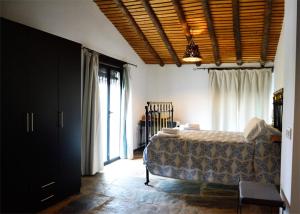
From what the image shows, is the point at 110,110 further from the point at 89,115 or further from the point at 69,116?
the point at 69,116

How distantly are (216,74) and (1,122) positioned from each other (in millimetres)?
5088

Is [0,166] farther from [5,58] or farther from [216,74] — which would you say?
[216,74]

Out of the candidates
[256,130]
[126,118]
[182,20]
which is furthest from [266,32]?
[126,118]

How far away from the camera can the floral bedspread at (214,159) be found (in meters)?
3.46

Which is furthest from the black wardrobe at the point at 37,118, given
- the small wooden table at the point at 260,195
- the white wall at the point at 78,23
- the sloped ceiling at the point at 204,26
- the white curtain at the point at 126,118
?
the white curtain at the point at 126,118

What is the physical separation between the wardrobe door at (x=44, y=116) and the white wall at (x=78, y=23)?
58cm

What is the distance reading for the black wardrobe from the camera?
8.32 ft

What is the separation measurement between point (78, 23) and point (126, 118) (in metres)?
2.33

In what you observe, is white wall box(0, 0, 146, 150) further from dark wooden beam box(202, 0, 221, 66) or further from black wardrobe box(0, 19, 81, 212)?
dark wooden beam box(202, 0, 221, 66)

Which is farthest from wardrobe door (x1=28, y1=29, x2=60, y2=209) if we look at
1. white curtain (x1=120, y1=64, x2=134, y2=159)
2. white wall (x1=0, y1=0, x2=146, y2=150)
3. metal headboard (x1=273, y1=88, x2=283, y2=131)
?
metal headboard (x1=273, y1=88, x2=283, y2=131)

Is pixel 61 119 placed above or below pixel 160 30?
below

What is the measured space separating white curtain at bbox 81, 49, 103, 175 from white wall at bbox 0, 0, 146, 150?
38cm

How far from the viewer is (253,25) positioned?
479 cm

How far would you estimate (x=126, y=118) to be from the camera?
586cm
